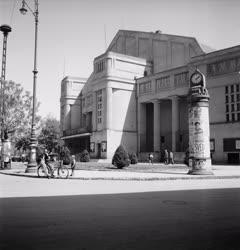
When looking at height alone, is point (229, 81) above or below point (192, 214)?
above

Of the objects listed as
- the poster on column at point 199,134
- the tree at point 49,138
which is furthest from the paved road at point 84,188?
the tree at point 49,138

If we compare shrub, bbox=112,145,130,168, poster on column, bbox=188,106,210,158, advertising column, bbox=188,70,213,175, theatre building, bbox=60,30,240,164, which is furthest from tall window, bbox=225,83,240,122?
poster on column, bbox=188,106,210,158

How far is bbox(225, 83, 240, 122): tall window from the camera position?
135 ft

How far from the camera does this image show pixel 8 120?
48375mm

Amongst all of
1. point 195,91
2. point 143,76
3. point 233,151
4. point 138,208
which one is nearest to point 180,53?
point 143,76

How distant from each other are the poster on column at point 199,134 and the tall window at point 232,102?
76.3 feet

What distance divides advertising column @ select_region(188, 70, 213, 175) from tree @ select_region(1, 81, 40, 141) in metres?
33.3

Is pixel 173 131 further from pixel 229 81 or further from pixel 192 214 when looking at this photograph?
Answer: pixel 192 214

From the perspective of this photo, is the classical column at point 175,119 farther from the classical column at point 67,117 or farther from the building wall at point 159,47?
the classical column at point 67,117

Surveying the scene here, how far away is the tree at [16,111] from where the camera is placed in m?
47.7

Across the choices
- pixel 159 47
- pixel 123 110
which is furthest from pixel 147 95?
pixel 159 47

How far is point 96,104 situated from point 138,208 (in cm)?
4932

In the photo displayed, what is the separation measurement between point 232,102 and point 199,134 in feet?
80.3

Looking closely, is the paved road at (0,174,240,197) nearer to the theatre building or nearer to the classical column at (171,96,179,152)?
the theatre building
